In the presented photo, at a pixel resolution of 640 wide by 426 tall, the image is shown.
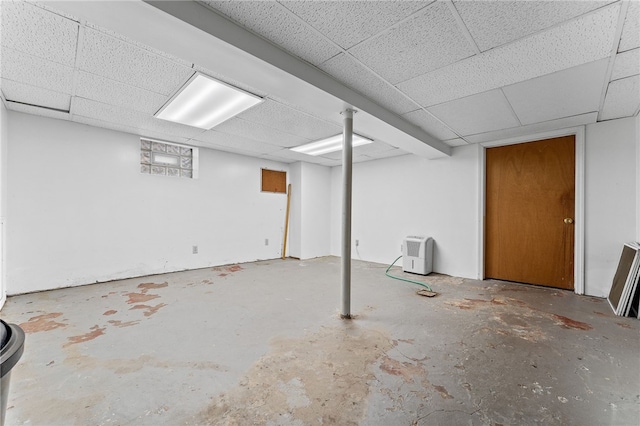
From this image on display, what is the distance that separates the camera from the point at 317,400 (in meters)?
1.54

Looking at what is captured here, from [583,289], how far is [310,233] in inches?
189

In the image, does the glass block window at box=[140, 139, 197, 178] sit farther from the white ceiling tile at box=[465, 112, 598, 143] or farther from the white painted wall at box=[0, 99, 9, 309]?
the white ceiling tile at box=[465, 112, 598, 143]

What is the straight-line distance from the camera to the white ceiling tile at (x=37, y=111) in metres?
3.13

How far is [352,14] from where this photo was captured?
164 cm

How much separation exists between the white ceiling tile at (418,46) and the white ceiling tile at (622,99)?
171 centimetres

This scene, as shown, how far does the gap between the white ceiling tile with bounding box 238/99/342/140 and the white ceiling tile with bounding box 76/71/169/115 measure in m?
0.97

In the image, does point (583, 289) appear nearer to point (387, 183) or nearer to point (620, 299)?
point (620, 299)

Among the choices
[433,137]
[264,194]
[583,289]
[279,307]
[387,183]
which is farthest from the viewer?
[264,194]

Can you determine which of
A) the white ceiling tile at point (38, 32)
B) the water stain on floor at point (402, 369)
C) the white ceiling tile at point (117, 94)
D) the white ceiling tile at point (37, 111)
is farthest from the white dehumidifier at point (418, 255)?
the white ceiling tile at point (37, 111)

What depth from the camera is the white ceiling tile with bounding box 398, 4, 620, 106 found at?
5.65 feet

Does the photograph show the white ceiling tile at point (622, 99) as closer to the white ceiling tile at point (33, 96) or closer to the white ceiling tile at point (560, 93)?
the white ceiling tile at point (560, 93)

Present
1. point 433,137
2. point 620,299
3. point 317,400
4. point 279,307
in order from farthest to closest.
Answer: point 433,137 → point 279,307 → point 620,299 → point 317,400

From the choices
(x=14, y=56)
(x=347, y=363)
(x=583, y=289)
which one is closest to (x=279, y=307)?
(x=347, y=363)

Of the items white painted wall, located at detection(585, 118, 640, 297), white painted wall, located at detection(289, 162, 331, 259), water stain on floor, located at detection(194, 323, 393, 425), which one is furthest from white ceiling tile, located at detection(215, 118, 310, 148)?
white painted wall, located at detection(585, 118, 640, 297)
